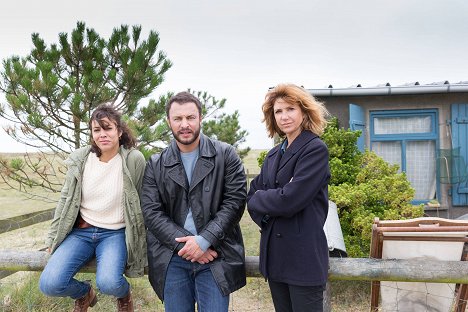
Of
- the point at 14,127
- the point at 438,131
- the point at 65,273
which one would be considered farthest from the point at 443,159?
the point at 14,127

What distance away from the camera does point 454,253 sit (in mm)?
2801

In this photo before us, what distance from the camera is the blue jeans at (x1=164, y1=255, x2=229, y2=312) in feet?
8.14

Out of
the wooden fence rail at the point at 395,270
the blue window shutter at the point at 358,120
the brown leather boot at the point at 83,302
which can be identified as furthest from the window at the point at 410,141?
the brown leather boot at the point at 83,302

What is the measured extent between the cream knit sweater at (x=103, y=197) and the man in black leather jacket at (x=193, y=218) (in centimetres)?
28

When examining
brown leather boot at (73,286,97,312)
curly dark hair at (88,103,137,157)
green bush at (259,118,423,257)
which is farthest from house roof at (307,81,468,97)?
brown leather boot at (73,286,97,312)

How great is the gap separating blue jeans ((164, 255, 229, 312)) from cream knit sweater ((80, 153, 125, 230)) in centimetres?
57

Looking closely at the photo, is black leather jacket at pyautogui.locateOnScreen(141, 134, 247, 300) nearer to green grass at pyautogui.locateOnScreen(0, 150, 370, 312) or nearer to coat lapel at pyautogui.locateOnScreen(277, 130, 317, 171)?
coat lapel at pyautogui.locateOnScreen(277, 130, 317, 171)

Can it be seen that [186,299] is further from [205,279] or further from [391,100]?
[391,100]

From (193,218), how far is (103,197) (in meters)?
0.70

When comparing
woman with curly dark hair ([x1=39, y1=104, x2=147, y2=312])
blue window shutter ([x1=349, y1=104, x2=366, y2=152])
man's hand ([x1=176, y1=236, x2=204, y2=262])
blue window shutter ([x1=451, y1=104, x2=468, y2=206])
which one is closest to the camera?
man's hand ([x1=176, y1=236, x2=204, y2=262])

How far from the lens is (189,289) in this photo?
101 inches

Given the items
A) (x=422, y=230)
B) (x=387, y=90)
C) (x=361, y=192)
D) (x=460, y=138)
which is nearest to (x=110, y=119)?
(x=422, y=230)

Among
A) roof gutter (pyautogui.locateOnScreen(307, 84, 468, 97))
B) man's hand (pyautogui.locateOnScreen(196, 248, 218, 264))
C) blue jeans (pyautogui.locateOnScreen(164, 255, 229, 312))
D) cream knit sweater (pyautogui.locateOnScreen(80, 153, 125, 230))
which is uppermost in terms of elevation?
roof gutter (pyautogui.locateOnScreen(307, 84, 468, 97))

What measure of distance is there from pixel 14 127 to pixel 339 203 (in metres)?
4.93
